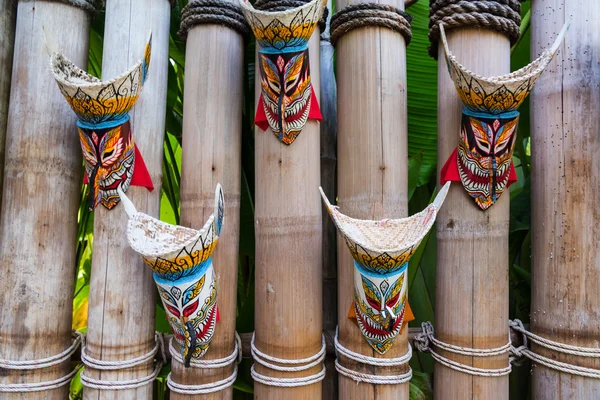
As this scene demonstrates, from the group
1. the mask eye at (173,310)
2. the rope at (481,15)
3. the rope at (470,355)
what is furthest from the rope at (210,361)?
the rope at (481,15)

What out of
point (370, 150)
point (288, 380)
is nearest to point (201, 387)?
point (288, 380)

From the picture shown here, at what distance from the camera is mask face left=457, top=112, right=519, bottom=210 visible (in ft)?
2.23

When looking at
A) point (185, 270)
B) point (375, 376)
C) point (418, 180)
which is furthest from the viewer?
point (418, 180)

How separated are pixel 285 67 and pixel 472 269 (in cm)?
46

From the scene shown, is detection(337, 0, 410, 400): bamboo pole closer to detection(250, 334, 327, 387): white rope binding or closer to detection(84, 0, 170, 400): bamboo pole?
detection(250, 334, 327, 387): white rope binding

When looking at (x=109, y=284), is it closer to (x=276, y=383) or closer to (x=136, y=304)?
(x=136, y=304)

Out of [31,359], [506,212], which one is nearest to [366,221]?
[506,212]

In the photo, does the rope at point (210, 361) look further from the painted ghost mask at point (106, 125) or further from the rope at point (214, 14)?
the rope at point (214, 14)

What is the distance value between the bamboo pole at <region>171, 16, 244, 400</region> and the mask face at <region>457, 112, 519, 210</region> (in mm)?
A: 394

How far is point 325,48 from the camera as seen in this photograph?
36.6 inches

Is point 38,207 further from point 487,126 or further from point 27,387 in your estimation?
point 487,126

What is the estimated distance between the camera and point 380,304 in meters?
0.63

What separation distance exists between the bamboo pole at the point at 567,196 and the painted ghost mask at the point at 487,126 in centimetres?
10

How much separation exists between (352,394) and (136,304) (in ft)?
1.30
